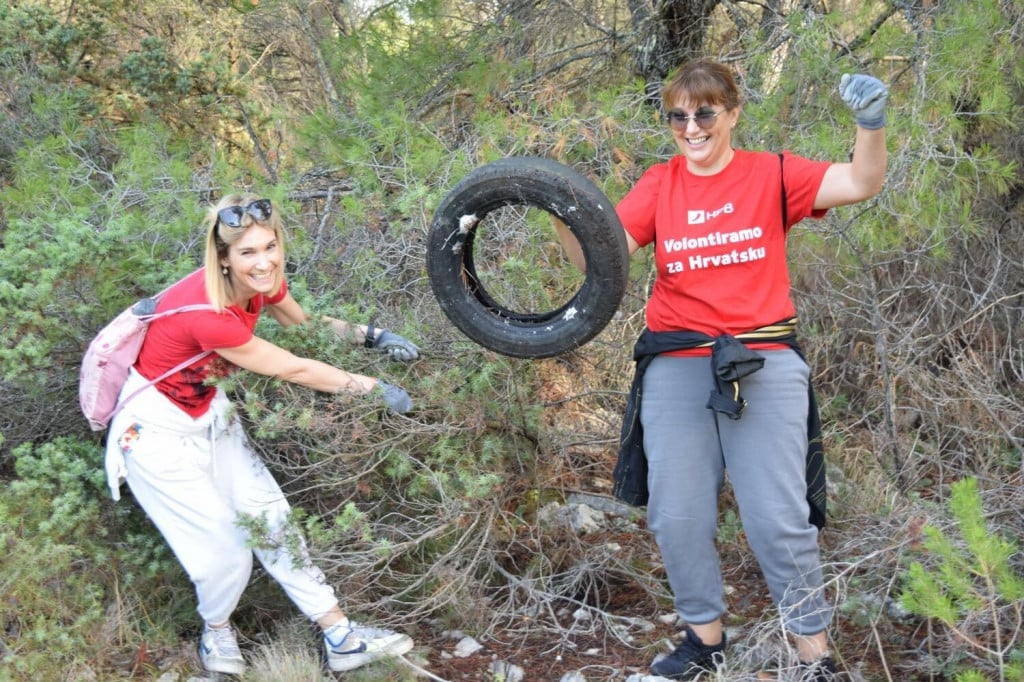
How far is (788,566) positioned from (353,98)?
436 cm

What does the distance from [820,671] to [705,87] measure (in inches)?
70.2

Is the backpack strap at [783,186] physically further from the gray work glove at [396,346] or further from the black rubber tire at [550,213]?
the gray work glove at [396,346]

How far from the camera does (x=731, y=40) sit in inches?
221

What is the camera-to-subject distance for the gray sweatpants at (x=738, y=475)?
2.84 m

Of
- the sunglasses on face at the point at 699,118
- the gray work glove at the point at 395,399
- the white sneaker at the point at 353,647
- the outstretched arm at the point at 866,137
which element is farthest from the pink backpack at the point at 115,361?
the outstretched arm at the point at 866,137

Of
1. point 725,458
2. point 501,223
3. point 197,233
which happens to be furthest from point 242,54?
point 725,458

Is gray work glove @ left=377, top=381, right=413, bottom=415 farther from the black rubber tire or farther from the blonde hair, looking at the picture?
the blonde hair

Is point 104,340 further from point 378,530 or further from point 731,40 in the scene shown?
point 731,40

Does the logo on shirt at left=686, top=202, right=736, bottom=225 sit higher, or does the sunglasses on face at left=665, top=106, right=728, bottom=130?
the sunglasses on face at left=665, top=106, right=728, bottom=130

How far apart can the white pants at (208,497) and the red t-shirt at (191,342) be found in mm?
46

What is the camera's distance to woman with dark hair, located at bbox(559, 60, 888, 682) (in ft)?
9.31

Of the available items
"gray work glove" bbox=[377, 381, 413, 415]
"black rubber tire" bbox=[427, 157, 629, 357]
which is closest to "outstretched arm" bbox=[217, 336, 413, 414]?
"gray work glove" bbox=[377, 381, 413, 415]

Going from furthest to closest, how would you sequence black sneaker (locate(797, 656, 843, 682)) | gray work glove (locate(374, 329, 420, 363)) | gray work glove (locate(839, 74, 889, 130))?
1. gray work glove (locate(374, 329, 420, 363))
2. black sneaker (locate(797, 656, 843, 682))
3. gray work glove (locate(839, 74, 889, 130))

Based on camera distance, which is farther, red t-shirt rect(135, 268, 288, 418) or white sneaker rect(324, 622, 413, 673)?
white sneaker rect(324, 622, 413, 673)
